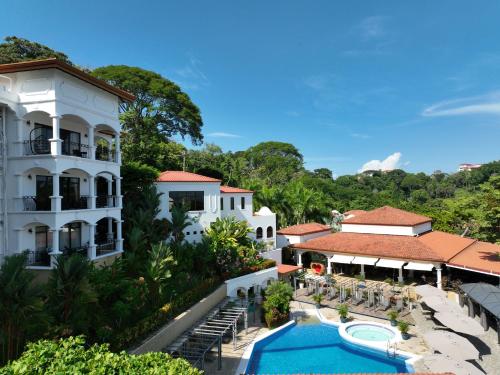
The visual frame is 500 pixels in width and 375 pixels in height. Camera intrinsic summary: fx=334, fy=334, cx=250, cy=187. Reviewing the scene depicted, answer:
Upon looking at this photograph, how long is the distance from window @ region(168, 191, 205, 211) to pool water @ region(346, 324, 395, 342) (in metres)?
17.1

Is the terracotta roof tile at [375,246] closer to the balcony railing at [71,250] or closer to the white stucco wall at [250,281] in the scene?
the white stucco wall at [250,281]

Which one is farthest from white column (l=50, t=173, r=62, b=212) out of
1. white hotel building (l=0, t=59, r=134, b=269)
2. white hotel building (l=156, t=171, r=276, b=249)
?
white hotel building (l=156, t=171, r=276, b=249)

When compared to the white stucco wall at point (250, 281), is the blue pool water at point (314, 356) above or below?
below

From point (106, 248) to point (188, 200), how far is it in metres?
10.0

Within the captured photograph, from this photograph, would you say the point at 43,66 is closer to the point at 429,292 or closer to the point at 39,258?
the point at 39,258

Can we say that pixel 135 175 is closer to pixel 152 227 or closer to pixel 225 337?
pixel 152 227

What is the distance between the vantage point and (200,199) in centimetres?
3353

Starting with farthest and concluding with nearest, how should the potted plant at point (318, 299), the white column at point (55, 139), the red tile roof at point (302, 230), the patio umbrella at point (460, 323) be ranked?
the red tile roof at point (302, 230), the potted plant at point (318, 299), the white column at point (55, 139), the patio umbrella at point (460, 323)

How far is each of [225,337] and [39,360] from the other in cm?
1558

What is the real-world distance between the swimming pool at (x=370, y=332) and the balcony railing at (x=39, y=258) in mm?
20507

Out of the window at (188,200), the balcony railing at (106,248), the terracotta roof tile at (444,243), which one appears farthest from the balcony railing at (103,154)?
the terracotta roof tile at (444,243)

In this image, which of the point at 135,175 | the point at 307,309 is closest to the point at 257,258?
the point at 307,309

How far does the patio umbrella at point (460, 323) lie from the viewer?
709 inches

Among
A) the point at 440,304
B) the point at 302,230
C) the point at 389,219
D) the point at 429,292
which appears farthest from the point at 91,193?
the point at 389,219
